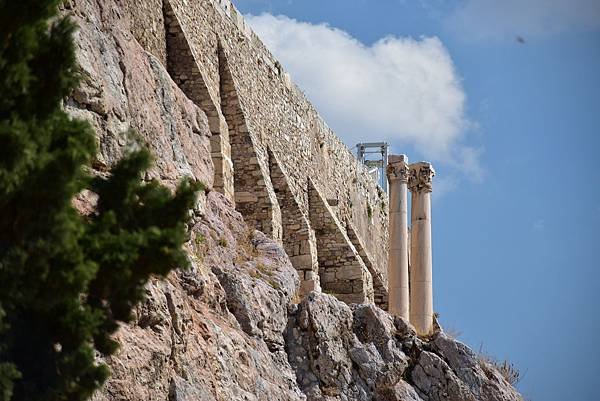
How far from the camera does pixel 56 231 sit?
32.8 ft

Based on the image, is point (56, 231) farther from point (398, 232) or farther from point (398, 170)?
point (398, 232)

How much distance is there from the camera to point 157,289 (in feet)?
50.1

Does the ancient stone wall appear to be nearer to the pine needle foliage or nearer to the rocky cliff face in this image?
the rocky cliff face

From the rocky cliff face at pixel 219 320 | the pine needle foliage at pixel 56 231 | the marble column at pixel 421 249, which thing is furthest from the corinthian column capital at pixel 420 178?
the pine needle foliage at pixel 56 231

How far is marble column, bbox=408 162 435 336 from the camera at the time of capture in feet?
93.6

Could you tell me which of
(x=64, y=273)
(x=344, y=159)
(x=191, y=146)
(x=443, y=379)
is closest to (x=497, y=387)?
(x=443, y=379)

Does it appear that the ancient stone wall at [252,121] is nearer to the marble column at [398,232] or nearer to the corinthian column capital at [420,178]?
the marble column at [398,232]

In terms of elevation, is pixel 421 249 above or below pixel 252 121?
below

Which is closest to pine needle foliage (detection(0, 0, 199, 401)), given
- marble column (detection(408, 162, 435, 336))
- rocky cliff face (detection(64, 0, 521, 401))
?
rocky cliff face (detection(64, 0, 521, 401))

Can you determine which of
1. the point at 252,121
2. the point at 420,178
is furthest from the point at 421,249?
the point at 252,121

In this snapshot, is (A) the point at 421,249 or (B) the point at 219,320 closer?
(B) the point at 219,320

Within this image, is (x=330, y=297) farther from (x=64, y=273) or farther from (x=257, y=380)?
(x=64, y=273)

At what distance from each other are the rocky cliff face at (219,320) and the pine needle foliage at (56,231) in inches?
103

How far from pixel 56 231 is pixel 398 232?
66.8 feet
